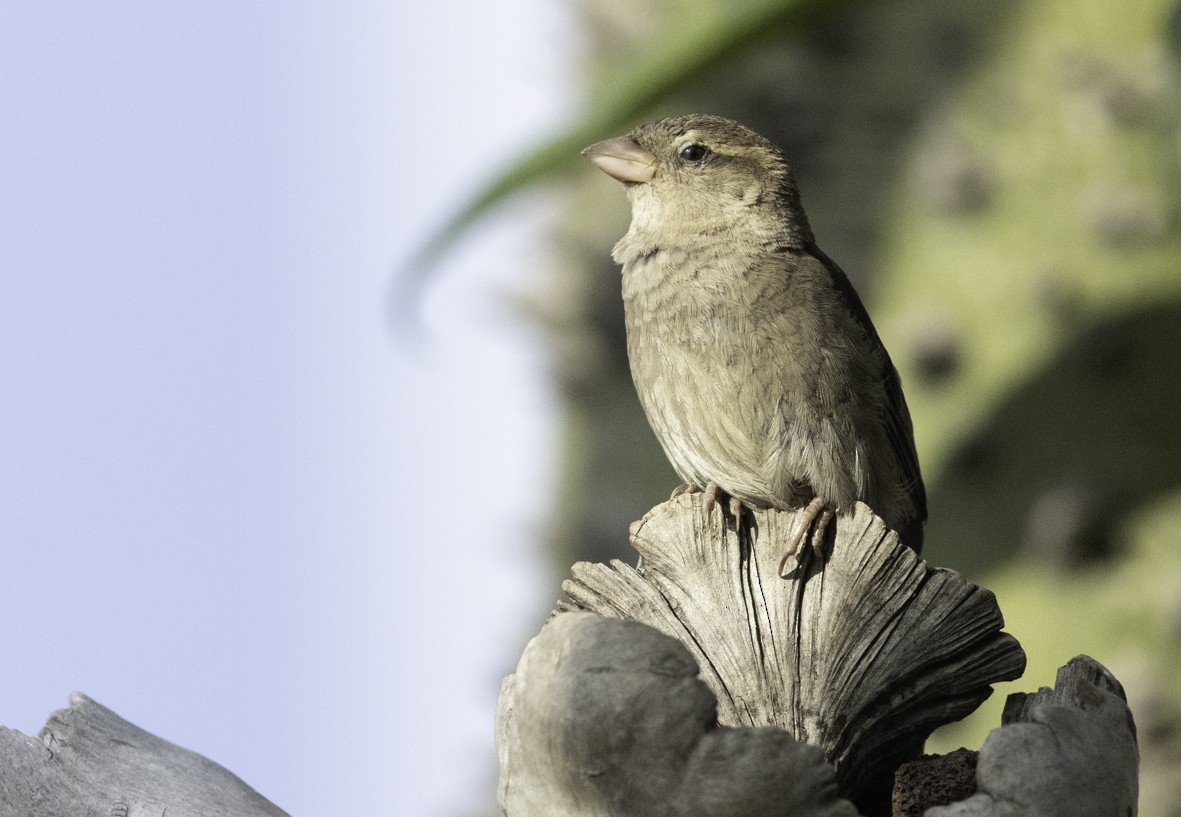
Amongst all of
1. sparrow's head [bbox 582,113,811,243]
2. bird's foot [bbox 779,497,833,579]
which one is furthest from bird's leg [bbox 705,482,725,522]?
sparrow's head [bbox 582,113,811,243]

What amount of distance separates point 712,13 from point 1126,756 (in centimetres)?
333

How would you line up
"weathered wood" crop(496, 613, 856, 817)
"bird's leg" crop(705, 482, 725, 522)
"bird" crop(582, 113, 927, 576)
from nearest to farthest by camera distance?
"weathered wood" crop(496, 613, 856, 817) < "bird's leg" crop(705, 482, 725, 522) < "bird" crop(582, 113, 927, 576)

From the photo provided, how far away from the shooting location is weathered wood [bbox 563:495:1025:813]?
6.04ft

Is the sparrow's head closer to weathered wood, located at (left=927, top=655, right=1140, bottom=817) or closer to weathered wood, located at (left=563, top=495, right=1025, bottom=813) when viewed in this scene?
weathered wood, located at (left=563, top=495, right=1025, bottom=813)

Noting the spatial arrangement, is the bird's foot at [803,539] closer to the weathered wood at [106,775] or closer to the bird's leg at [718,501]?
the bird's leg at [718,501]

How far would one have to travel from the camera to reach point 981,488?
432cm

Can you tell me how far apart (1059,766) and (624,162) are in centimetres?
202

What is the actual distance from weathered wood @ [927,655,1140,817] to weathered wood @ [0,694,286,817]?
1.05 metres

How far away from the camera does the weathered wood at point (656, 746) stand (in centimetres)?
154

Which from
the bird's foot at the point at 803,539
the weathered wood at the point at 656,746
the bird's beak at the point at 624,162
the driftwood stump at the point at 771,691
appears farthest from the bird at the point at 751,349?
the weathered wood at the point at 656,746

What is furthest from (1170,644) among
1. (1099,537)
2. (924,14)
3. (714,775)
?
(714,775)

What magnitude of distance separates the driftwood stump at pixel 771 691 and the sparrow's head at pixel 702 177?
1.17m

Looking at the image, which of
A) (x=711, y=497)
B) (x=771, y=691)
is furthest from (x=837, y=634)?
(x=711, y=497)

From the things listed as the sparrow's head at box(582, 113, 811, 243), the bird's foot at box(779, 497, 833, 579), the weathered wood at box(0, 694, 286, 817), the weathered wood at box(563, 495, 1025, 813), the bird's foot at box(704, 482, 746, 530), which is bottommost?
the weathered wood at box(0, 694, 286, 817)
